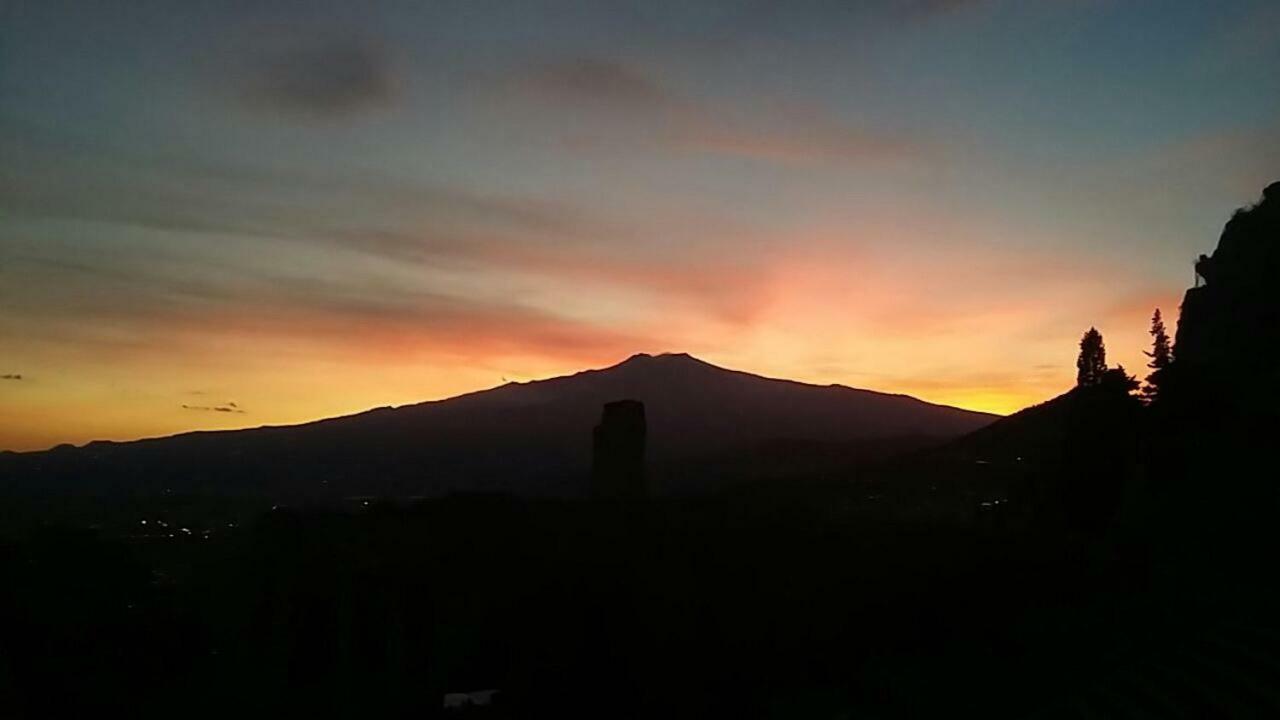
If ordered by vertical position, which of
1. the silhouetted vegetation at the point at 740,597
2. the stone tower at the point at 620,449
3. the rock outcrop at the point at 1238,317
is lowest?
the silhouetted vegetation at the point at 740,597

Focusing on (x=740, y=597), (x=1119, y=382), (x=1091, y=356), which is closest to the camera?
(x=740, y=597)

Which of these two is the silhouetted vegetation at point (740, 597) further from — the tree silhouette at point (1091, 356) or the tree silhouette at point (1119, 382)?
the tree silhouette at point (1091, 356)

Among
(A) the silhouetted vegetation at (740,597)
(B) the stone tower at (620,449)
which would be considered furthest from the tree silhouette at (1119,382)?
(B) the stone tower at (620,449)

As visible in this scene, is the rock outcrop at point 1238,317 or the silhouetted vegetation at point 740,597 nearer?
the silhouetted vegetation at point 740,597

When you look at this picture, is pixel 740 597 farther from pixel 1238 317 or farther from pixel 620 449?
pixel 1238 317

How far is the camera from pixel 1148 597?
28.2m

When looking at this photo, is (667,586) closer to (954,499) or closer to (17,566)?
(954,499)

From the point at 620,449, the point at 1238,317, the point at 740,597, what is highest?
the point at 1238,317

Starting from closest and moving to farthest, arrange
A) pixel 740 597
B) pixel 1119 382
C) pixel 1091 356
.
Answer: pixel 740 597 < pixel 1119 382 < pixel 1091 356

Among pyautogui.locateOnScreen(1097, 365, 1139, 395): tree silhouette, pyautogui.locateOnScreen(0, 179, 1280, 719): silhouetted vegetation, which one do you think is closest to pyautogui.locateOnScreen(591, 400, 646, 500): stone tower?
pyautogui.locateOnScreen(0, 179, 1280, 719): silhouetted vegetation

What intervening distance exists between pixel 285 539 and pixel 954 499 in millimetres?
40890

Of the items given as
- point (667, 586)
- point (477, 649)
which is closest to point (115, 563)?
point (477, 649)

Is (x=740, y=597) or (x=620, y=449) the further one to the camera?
(x=620, y=449)

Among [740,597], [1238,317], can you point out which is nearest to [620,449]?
[740,597]
